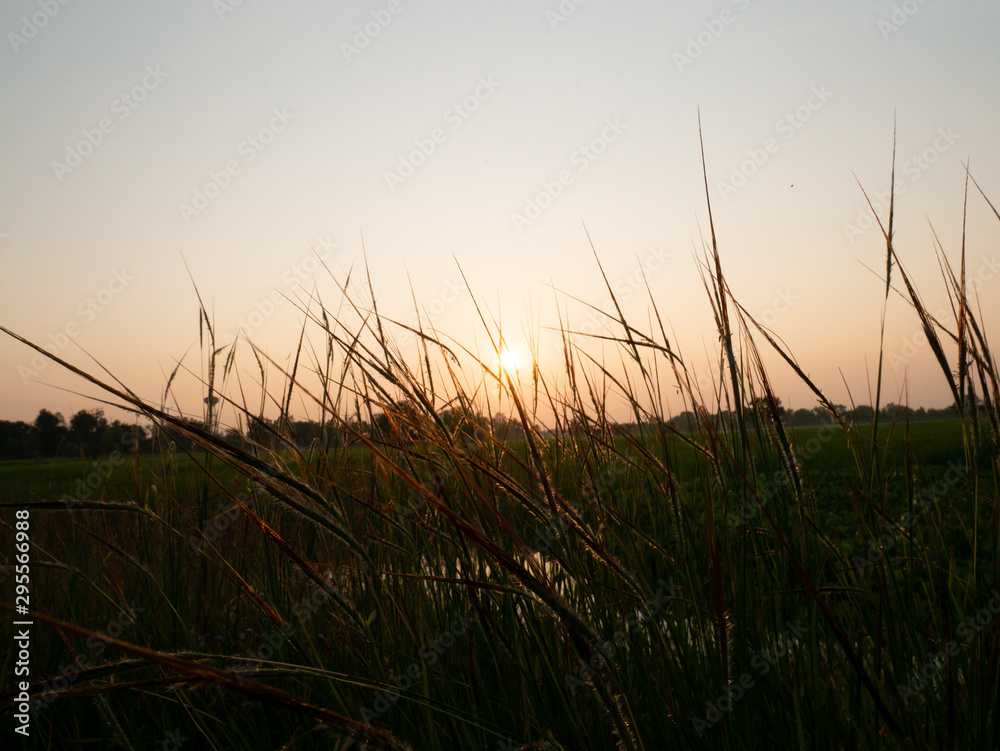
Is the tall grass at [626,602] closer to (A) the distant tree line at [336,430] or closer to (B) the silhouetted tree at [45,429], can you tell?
(A) the distant tree line at [336,430]

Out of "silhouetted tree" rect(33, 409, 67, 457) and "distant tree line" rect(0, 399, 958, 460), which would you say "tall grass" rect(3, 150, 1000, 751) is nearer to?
"distant tree line" rect(0, 399, 958, 460)

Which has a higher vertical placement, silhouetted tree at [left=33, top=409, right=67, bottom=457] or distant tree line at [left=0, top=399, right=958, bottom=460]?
silhouetted tree at [left=33, top=409, right=67, bottom=457]

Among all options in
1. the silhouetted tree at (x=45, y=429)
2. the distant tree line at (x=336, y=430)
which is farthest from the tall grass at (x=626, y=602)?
the silhouetted tree at (x=45, y=429)

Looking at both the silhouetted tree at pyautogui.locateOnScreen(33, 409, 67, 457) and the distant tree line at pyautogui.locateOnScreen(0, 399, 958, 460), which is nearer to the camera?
the distant tree line at pyautogui.locateOnScreen(0, 399, 958, 460)

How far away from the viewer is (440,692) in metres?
1.26

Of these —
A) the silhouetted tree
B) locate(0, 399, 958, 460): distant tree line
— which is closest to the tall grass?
locate(0, 399, 958, 460): distant tree line


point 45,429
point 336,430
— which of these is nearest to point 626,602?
point 336,430

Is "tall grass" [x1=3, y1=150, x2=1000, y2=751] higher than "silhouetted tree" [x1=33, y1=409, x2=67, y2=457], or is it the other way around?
"silhouetted tree" [x1=33, y1=409, x2=67, y2=457]

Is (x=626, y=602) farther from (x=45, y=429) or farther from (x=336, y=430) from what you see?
(x=45, y=429)

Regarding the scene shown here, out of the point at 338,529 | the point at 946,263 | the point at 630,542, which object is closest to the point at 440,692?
the point at 630,542

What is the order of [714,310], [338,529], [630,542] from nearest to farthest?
[338,529] → [714,310] → [630,542]

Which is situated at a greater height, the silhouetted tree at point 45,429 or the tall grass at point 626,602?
the silhouetted tree at point 45,429

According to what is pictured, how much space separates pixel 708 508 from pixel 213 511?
1.98 m

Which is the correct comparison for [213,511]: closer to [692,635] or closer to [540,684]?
[540,684]
